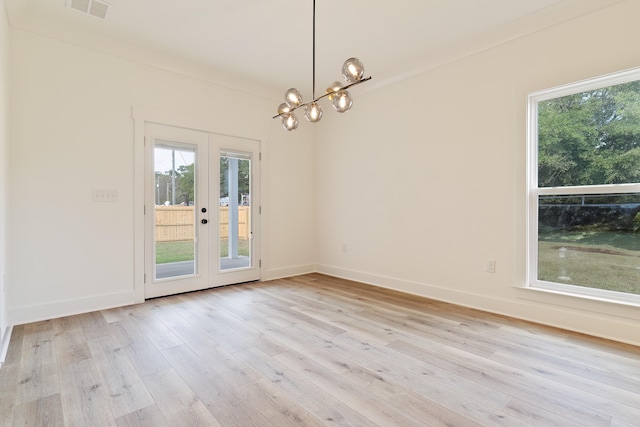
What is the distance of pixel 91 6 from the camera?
2.80 metres

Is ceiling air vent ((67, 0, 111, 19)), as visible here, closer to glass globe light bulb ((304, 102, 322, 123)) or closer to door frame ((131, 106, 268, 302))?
door frame ((131, 106, 268, 302))

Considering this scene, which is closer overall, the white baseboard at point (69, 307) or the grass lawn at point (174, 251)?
the white baseboard at point (69, 307)

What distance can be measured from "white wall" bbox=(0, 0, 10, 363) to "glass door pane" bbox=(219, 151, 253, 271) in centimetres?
207

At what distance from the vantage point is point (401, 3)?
9.09 feet

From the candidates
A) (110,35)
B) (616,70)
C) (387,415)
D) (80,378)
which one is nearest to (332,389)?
(387,415)

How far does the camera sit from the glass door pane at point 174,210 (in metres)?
3.78

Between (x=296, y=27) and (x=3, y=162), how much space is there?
2795 millimetres

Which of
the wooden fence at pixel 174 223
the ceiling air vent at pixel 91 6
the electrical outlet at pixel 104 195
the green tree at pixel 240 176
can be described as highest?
the ceiling air vent at pixel 91 6

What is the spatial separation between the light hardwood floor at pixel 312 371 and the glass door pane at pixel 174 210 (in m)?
0.77

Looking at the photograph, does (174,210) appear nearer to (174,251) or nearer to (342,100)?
(174,251)

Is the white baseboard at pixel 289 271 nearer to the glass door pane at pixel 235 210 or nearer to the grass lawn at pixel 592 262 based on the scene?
the glass door pane at pixel 235 210

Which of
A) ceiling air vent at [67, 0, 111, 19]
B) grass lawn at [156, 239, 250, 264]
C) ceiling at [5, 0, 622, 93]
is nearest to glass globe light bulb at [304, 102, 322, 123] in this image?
ceiling at [5, 0, 622, 93]

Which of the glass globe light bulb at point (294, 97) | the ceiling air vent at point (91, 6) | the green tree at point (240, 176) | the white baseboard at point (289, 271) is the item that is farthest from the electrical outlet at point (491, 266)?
the ceiling air vent at point (91, 6)

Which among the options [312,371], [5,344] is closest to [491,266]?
[312,371]
